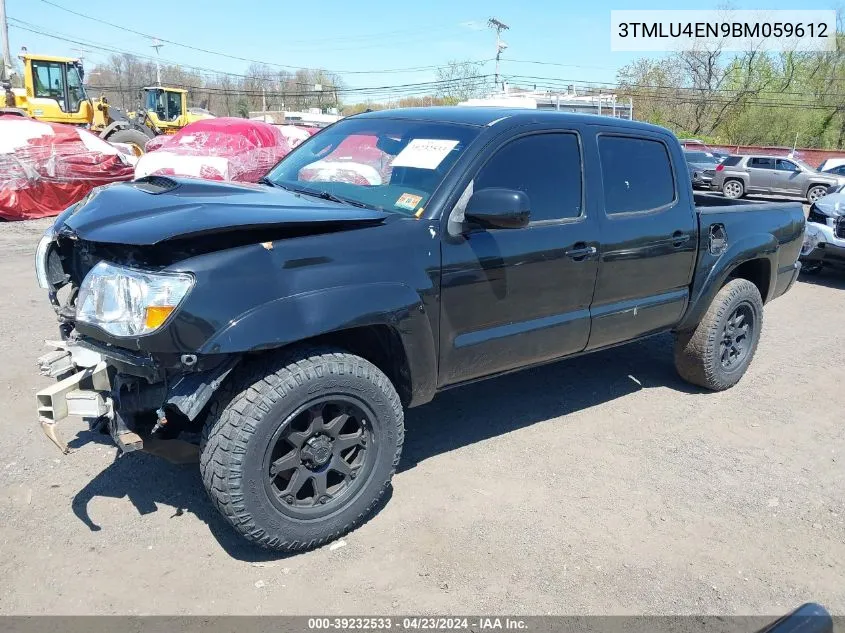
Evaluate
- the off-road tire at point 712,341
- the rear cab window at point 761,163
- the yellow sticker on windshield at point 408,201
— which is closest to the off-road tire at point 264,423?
the yellow sticker on windshield at point 408,201

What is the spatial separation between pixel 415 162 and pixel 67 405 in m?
1.97

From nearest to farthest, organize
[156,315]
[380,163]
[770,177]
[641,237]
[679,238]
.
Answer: [156,315] → [380,163] → [641,237] → [679,238] → [770,177]

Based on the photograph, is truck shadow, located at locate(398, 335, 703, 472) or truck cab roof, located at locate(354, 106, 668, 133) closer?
truck cab roof, located at locate(354, 106, 668, 133)

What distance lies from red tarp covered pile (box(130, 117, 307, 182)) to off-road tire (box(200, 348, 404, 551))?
32.1 feet

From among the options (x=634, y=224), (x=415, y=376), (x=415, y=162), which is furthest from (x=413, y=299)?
(x=634, y=224)

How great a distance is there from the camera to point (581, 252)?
3.79 m

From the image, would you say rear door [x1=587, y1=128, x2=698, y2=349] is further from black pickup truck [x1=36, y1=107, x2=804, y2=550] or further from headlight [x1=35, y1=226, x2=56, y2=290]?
headlight [x1=35, y1=226, x2=56, y2=290]

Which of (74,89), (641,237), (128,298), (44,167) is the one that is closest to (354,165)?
(128,298)

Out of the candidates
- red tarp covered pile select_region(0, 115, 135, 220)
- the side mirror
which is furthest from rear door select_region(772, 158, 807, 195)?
the side mirror

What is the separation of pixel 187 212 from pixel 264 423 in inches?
35.6

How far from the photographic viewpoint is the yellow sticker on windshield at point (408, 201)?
328 centimetres

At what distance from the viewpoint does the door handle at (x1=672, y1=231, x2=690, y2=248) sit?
4367 millimetres

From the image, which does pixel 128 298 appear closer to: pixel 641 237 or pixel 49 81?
pixel 641 237

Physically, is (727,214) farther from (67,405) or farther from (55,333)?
(55,333)
